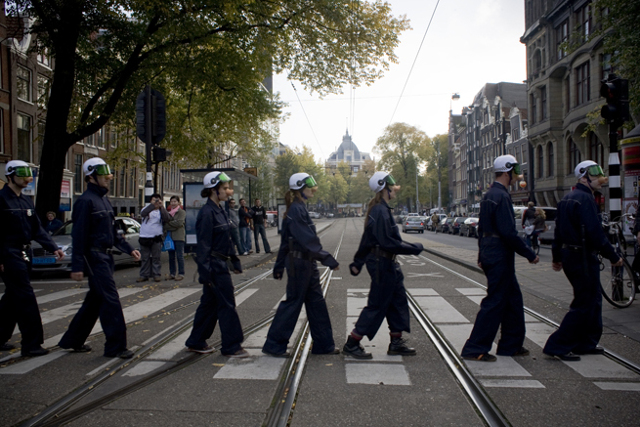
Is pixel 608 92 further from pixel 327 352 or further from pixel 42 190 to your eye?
pixel 42 190

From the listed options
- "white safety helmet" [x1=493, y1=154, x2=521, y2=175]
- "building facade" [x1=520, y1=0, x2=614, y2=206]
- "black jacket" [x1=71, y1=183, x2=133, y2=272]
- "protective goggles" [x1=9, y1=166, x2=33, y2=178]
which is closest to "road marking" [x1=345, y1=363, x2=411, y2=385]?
"white safety helmet" [x1=493, y1=154, x2=521, y2=175]

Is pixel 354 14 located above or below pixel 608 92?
above

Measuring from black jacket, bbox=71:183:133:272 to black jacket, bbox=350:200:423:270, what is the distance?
2238mm

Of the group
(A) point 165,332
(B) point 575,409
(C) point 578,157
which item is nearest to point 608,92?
(B) point 575,409

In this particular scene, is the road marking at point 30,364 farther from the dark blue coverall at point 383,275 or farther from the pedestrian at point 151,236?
the pedestrian at point 151,236

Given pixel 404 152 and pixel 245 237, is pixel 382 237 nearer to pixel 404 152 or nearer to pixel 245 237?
pixel 245 237

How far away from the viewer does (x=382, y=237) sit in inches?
197

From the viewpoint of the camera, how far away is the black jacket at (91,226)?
5004 mm

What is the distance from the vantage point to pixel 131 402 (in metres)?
3.84

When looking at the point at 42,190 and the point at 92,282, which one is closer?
the point at 92,282

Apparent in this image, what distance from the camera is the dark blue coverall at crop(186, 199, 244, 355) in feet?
16.6

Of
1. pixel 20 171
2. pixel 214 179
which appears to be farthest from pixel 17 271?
pixel 214 179

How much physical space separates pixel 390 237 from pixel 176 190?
49.2 metres

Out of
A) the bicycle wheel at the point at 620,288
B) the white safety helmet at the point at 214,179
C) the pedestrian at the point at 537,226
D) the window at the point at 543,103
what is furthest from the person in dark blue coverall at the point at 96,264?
the window at the point at 543,103
